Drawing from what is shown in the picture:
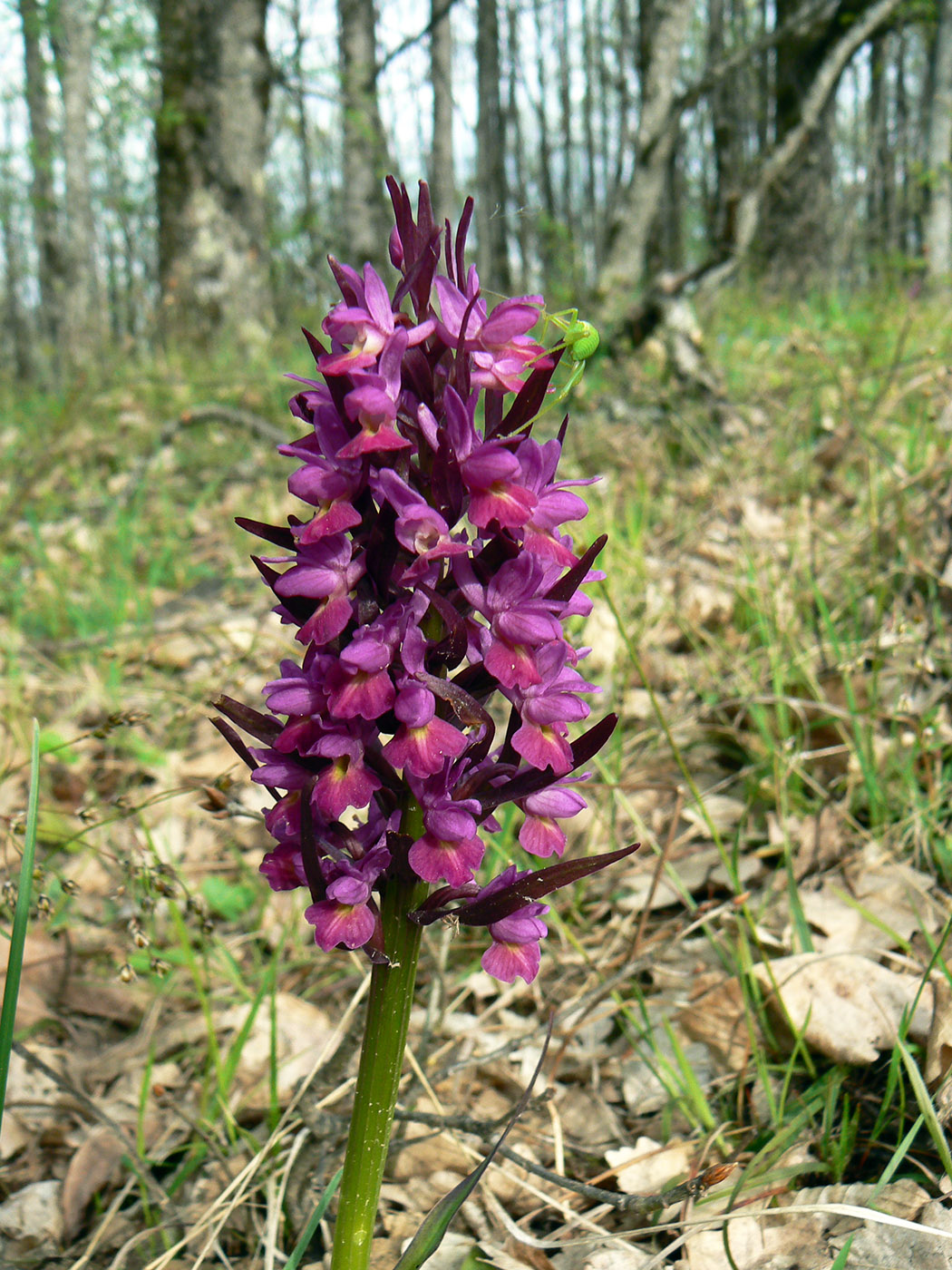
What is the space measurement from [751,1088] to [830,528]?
A: 2.33 metres

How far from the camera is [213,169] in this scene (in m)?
8.84

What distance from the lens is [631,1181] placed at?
1670 millimetres

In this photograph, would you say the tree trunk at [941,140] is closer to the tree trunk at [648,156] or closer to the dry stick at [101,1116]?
the tree trunk at [648,156]

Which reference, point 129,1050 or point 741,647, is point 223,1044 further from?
point 741,647

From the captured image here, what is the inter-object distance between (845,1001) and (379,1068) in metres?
0.99

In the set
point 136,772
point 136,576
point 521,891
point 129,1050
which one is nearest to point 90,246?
point 136,576

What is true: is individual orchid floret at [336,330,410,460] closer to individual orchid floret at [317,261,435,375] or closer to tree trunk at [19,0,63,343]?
individual orchid floret at [317,261,435,375]

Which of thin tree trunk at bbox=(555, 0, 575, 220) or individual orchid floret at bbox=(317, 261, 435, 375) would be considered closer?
individual orchid floret at bbox=(317, 261, 435, 375)

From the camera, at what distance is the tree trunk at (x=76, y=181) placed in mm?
12156

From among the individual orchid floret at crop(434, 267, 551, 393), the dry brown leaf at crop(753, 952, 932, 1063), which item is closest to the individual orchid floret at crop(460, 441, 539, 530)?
the individual orchid floret at crop(434, 267, 551, 393)

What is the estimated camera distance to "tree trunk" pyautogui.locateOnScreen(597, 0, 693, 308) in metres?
6.12

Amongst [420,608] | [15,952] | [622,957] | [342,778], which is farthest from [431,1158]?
[420,608]

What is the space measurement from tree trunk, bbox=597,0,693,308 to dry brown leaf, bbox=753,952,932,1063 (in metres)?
5.04

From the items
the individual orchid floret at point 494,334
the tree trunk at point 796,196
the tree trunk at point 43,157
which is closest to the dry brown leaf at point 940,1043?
the individual orchid floret at point 494,334
